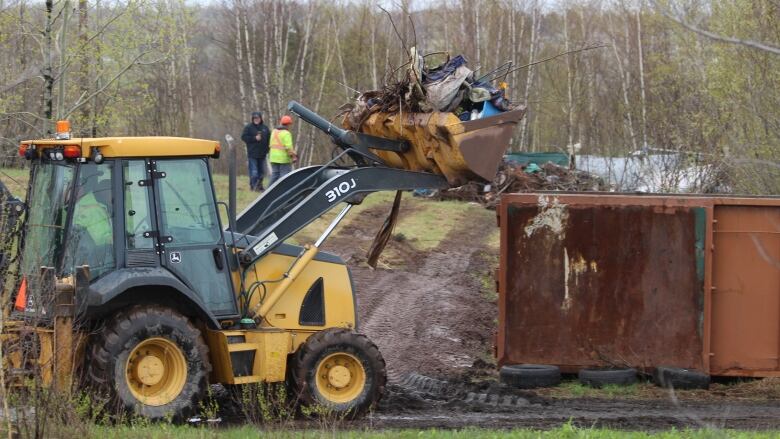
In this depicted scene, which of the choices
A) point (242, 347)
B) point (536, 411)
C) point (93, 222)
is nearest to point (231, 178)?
point (93, 222)

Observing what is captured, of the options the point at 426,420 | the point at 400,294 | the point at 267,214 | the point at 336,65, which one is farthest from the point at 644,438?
the point at 336,65

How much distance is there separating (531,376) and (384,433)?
297 centimetres

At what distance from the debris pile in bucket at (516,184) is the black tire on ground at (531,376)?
51.7 ft

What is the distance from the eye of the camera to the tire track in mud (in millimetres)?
12555

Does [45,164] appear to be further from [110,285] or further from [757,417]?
[757,417]

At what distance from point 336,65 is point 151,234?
3596cm

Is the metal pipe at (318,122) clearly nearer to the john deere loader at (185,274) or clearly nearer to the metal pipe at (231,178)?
the john deere loader at (185,274)

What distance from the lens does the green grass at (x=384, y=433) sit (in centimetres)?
727

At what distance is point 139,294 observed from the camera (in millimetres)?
8359

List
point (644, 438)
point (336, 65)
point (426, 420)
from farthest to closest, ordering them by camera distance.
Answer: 1. point (336, 65)
2. point (426, 420)
3. point (644, 438)

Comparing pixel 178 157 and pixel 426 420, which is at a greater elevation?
pixel 178 157

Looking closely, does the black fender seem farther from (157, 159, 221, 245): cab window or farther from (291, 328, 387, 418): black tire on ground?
(291, 328, 387, 418): black tire on ground

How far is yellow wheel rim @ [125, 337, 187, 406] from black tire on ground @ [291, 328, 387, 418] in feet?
3.58

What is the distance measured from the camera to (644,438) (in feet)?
25.9
